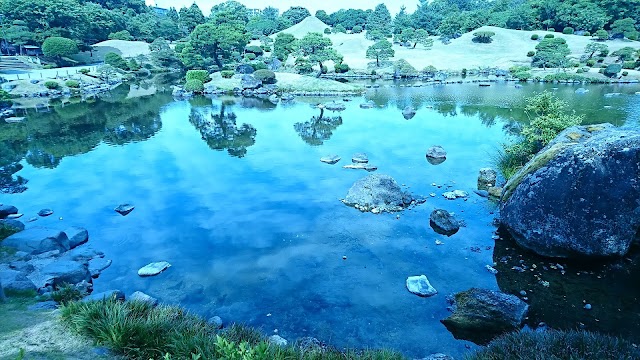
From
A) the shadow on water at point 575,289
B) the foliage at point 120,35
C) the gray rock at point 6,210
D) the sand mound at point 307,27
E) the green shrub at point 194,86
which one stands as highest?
the sand mound at point 307,27

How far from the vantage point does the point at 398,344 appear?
11.3 meters

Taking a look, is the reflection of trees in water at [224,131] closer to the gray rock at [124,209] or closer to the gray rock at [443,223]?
the gray rock at [124,209]

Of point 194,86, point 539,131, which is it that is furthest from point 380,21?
point 539,131

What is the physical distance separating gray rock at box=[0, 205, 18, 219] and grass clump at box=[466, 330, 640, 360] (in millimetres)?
21129

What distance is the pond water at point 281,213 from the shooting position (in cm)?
1280

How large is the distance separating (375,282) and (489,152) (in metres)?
18.2

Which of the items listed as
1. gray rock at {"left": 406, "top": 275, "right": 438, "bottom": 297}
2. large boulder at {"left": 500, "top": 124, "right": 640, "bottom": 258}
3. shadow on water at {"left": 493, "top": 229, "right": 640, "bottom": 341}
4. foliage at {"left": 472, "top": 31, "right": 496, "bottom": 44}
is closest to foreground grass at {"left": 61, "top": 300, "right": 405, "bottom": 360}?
gray rock at {"left": 406, "top": 275, "right": 438, "bottom": 297}

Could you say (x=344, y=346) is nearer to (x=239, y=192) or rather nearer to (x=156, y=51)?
(x=239, y=192)

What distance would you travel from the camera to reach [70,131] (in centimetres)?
3638

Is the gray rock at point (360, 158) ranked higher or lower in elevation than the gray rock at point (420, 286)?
higher

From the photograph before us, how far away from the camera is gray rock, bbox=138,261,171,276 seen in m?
14.5

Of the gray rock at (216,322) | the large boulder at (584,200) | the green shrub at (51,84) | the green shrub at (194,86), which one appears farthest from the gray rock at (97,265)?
the green shrub at (51,84)

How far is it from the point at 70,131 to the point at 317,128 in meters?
22.7

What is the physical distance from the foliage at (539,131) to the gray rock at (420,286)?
12040 millimetres
